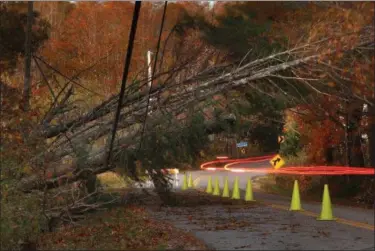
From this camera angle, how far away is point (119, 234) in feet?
33.3

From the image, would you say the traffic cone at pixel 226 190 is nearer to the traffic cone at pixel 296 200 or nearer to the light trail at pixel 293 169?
the light trail at pixel 293 169

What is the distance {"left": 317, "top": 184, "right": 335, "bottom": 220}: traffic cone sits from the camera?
8742mm

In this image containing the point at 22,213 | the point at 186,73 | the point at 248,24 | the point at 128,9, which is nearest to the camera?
the point at 22,213

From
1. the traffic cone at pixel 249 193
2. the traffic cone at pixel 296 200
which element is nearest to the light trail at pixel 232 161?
the traffic cone at pixel 296 200

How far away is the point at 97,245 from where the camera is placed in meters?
9.48

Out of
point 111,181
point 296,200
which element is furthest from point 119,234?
point 296,200

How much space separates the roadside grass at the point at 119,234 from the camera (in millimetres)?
9109

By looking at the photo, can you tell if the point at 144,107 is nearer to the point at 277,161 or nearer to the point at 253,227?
the point at 277,161

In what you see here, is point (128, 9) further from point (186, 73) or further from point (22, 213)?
point (22, 213)

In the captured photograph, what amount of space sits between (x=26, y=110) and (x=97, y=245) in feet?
7.77

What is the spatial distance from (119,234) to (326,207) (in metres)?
3.39

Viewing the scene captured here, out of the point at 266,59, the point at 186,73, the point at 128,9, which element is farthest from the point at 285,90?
the point at 128,9

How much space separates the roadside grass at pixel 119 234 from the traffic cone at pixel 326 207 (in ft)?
6.13

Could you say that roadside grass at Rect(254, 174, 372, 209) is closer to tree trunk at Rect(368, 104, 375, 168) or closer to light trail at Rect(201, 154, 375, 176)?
light trail at Rect(201, 154, 375, 176)
